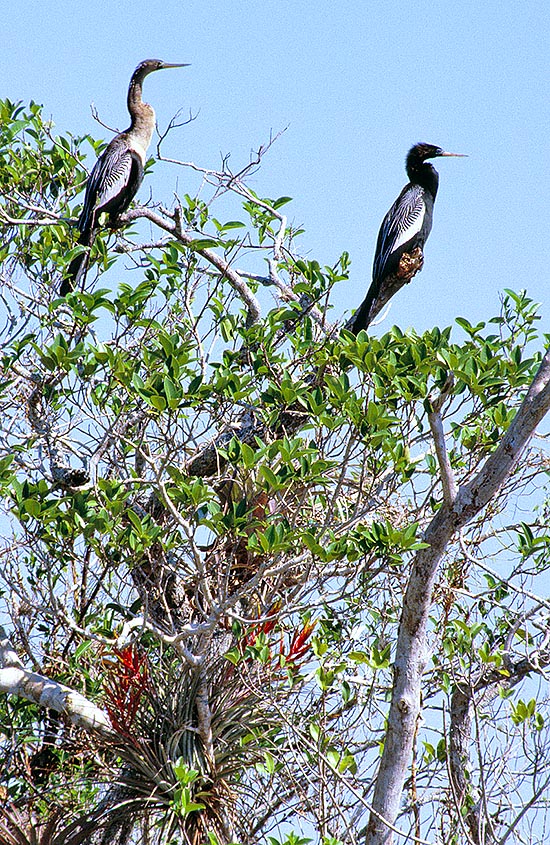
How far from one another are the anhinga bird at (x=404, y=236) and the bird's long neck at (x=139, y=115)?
170 centimetres

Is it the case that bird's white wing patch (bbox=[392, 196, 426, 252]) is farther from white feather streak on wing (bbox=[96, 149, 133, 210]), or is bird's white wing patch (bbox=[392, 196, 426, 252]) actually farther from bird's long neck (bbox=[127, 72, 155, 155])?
bird's long neck (bbox=[127, 72, 155, 155])

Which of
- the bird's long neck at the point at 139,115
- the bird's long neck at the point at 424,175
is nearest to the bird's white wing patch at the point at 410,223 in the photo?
the bird's long neck at the point at 424,175

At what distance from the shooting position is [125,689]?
4.38m

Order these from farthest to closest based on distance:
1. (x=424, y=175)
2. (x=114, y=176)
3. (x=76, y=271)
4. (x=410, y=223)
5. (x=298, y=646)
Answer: (x=424, y=175), (x=410, y=223), (x=114, y=176), (x=76, y=271), (x=298, y=646)

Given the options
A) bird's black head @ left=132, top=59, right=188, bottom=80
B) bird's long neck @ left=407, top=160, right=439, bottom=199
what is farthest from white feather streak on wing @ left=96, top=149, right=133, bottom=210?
bird's long neck @ left=407, top=160, right=439, bottom=199

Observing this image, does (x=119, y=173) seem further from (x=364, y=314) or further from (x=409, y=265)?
(x=409, y=265)

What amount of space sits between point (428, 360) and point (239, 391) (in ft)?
2.49

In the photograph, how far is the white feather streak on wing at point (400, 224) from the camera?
5.89 metres

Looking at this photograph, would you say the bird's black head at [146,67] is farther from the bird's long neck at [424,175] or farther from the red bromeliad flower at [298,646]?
Result: the red bromeliad flower at [298,646]

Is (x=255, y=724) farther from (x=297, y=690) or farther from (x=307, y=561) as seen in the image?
(x=307, y=561)

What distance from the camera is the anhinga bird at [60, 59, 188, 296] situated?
16.7ft

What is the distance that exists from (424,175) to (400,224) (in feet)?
2.72

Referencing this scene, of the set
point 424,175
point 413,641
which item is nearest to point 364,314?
point 424,175

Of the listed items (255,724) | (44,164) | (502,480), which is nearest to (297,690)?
(255,724)
